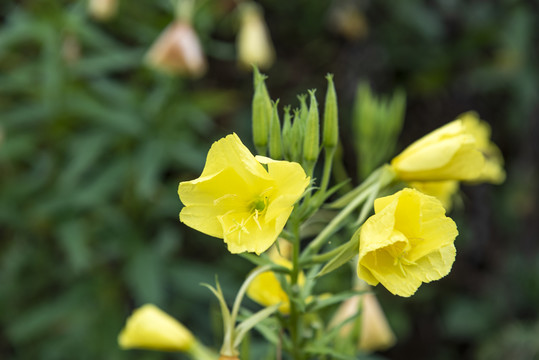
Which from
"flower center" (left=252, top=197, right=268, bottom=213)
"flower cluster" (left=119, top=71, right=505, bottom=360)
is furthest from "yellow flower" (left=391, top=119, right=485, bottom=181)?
"flower center" (left=252, top=197, right=268, bottom=213)

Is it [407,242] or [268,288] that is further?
[268,288]

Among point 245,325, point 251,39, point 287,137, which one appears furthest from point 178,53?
point 245,325

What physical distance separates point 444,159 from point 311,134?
0.26m

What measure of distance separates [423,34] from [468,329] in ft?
4.21

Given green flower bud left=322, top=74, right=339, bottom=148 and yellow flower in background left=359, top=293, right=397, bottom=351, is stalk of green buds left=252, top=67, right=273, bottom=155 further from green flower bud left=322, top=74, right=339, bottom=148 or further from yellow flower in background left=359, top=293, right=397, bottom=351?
yellow flower in background left=359, top=293, right=397, bottom=351

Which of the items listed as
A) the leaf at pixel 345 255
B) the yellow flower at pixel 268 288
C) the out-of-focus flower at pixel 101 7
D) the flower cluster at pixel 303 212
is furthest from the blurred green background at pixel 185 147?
the leaf at pixel 345 255

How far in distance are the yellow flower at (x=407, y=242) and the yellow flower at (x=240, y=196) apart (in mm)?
107

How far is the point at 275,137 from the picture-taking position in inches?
31.1

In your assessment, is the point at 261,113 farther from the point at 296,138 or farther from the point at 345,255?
the point at 345,255

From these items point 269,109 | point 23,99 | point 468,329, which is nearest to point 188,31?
point 23,99

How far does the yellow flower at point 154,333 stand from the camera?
1055 mm

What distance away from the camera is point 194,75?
1984 mm

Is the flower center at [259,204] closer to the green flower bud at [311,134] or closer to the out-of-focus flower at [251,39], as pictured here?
the green flower bud at [311,134]

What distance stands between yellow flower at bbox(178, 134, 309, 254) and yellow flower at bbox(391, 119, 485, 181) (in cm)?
30
